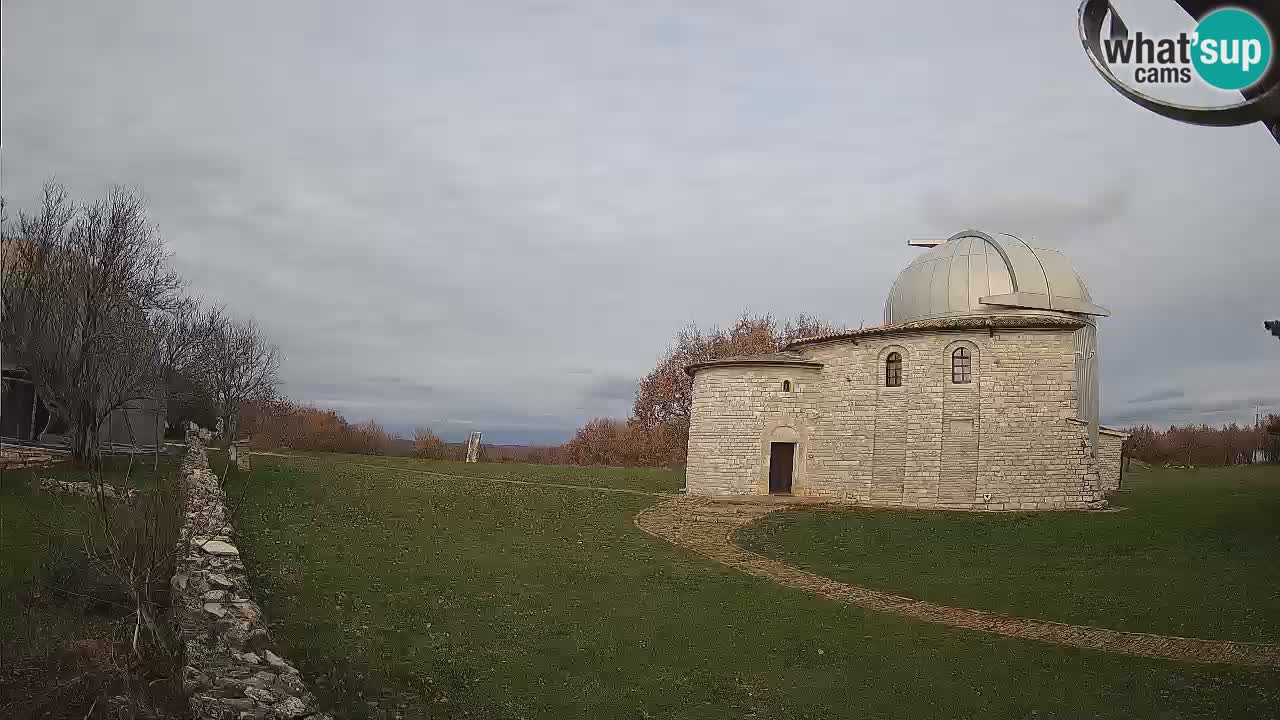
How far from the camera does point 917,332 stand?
69.9ft

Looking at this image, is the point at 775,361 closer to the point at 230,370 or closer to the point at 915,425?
the point at 915,425

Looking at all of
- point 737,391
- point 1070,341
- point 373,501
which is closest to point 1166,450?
point 1070,341

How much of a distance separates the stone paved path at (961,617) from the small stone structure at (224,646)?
765cm

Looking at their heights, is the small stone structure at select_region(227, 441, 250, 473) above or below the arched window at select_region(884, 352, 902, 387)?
below

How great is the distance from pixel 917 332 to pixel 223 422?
74.3ft

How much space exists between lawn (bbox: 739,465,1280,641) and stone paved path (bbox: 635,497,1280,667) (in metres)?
0.39

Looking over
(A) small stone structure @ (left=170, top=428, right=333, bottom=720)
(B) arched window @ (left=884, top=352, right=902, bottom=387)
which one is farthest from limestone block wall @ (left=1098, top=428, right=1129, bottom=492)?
(A) small stone structure @ (left=170, top=428, right=333, bottom=720)

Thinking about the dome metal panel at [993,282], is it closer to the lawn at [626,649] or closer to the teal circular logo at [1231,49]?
the lawn at [626,649]

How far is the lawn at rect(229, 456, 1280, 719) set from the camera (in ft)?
22.7

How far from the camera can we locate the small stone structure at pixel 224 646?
5230 millimetres

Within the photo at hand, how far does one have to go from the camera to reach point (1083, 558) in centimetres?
1391
